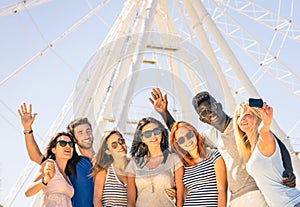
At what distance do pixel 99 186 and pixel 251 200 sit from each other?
145 cm

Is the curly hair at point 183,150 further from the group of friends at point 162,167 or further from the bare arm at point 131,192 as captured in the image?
the bare arm at point 131,192

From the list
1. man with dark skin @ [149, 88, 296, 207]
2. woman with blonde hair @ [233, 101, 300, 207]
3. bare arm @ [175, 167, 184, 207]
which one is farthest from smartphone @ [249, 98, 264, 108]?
bare arm @ [175, 167, 184, 207]

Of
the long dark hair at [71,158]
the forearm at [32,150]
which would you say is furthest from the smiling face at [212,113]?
the forearm at [32,150]

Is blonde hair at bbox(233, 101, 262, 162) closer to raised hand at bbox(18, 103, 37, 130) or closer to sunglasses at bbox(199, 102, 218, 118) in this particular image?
sunglasses at bbox(199, 102, 218, 118)

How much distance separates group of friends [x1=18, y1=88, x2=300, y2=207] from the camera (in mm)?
4160

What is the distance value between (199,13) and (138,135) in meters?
7.52

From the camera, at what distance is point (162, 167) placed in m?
4.52

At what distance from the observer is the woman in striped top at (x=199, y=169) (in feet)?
14.2

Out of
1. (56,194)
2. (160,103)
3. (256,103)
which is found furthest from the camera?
(160,103)

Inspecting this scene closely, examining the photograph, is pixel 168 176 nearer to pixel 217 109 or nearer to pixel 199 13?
pixel 217 109

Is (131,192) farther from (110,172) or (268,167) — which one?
(268,167)

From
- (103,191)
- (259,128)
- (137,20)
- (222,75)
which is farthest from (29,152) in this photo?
(137,20)

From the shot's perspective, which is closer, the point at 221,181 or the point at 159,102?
the point at 221,181

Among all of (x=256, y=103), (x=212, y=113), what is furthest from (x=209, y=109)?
(x=256, y=103)
